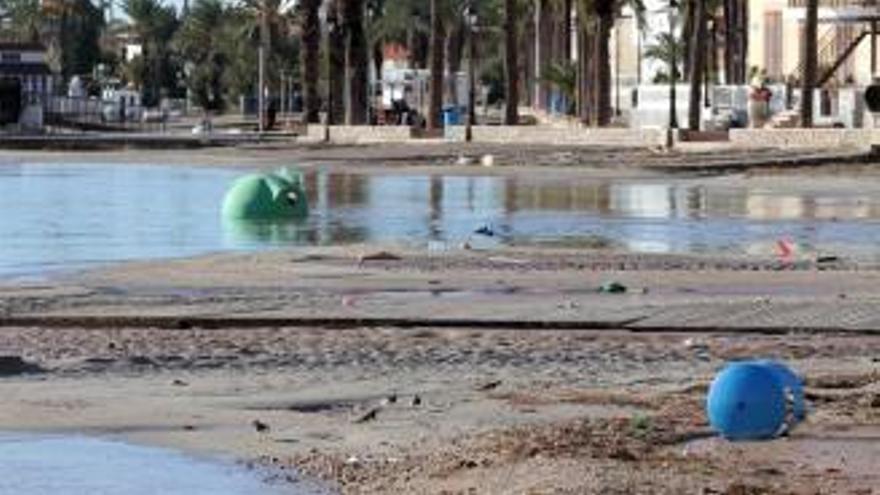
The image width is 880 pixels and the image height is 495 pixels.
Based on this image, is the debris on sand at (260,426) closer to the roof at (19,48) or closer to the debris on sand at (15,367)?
the debris on sand at (15,367)

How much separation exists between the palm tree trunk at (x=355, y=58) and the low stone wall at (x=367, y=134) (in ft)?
12.8

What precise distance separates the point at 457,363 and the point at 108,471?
4717mm

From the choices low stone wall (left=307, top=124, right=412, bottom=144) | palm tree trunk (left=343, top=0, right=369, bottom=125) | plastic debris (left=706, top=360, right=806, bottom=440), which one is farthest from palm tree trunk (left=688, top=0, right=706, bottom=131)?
plastic debris (left=706, top=360, right=806, bottom=440)

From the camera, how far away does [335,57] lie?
8394 centimetres

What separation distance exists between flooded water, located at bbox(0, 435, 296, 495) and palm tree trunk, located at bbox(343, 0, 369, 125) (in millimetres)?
68071

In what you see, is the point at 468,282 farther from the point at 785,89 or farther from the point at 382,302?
the point at 785,89

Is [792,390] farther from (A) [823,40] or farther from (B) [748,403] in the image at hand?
(A) [823,40]

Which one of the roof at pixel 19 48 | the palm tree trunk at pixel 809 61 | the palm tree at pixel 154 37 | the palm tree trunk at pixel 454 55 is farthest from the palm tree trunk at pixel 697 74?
the palm tree at pixel 154 37

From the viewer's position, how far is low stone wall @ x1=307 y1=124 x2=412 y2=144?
72.5m

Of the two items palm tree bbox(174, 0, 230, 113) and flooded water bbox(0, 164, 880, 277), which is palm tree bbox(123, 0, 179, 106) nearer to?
palm tree bbox(174, 0, 230, 113)

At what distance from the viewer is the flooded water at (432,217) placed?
2672 centimetres

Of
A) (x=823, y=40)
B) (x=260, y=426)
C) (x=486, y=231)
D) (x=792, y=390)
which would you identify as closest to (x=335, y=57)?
(x=823, y=40)

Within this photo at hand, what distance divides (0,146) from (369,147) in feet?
45.2

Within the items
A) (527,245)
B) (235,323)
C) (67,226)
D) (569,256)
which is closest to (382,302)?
(235,323)
